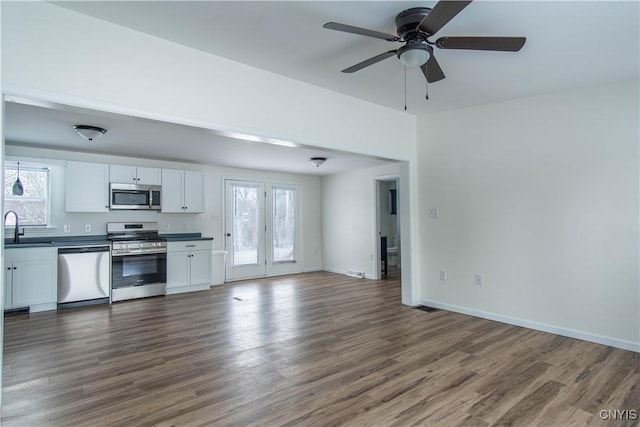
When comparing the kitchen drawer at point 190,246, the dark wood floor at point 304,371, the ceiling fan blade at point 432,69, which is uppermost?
the ceiling fan blade at point 432,69

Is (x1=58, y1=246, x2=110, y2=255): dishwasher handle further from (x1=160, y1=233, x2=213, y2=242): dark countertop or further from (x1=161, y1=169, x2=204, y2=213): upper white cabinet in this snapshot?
(x1=161, y1=169, x2=204, y2=213): upper white cabinet

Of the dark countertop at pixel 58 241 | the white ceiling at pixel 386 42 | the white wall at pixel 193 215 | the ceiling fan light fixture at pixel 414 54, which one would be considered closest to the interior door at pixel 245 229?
the white wall at pixel 193 215

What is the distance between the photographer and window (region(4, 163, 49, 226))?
5.00 meters

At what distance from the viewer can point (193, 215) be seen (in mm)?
6496

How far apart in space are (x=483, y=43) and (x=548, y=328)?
3.08 metres

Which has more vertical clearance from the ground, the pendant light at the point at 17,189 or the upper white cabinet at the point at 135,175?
the upper white cabinet at the point at 135,175

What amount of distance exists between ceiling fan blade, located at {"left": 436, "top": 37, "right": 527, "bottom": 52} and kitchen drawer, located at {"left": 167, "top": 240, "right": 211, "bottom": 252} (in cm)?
502

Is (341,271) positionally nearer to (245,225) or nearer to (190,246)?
(245,225)

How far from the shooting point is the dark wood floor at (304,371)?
2.11 metres

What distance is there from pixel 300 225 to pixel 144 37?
5648mm

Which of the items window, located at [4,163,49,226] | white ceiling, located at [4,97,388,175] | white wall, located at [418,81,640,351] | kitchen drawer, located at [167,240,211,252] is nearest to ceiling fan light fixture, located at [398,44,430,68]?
white ceiling, located at [4,97,388,175]

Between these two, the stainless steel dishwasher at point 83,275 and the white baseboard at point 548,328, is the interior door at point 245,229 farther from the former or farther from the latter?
the white baseboard at point 548,328

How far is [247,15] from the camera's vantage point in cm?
227

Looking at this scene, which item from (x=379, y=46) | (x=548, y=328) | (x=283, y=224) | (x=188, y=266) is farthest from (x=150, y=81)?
(x=283, y=224)
